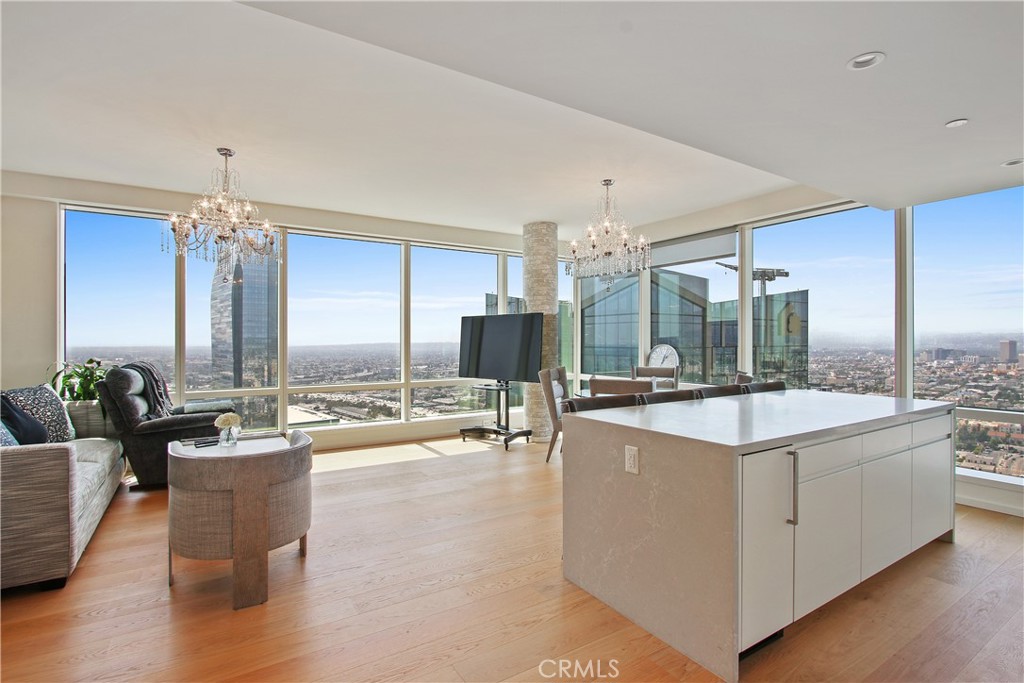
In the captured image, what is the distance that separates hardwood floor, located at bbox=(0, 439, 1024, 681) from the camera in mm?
1934

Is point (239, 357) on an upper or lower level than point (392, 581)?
upper

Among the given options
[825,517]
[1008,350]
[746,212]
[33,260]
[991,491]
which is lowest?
[991,491]

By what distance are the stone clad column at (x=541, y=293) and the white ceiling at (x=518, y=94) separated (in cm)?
155

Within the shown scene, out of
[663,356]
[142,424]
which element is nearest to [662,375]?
[663,356]

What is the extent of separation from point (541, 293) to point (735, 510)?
193 inches

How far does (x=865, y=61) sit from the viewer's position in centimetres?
205

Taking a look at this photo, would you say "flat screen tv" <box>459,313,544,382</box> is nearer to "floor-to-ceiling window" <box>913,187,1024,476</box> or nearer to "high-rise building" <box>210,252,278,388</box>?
"high-rise building" <box>210,252,278,388</box>

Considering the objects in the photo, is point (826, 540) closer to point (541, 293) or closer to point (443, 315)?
point (541, 293)

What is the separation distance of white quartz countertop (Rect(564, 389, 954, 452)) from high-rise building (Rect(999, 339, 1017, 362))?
1.58 m

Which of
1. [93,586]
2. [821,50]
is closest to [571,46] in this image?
[821,50]

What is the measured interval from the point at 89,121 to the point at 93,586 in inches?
120

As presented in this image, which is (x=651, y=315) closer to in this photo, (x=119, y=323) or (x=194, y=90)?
(x=194, y=90)

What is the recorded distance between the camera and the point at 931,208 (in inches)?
170

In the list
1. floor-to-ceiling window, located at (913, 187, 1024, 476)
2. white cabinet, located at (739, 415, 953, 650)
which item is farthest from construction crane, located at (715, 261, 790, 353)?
white cabinet, located at (739, 415, 953, 650)
